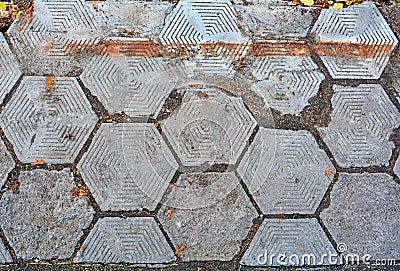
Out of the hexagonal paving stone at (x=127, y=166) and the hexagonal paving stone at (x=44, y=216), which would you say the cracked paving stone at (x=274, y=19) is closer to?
the hexagonal paving stone at (x=127, y=166)

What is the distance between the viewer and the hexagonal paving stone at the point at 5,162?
7.38 ft

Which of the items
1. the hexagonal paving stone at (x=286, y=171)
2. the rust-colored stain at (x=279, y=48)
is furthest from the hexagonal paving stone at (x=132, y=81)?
the hexagonal paving stone at (x=286, y=171)

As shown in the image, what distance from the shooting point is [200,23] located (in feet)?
7.84

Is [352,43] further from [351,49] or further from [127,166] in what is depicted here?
[127,166]

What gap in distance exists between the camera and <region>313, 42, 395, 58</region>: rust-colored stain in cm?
243

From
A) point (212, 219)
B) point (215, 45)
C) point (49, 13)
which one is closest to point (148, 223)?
point (212, 219)

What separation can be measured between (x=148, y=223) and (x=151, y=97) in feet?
2.22

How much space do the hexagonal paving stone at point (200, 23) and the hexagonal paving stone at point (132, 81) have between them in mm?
147

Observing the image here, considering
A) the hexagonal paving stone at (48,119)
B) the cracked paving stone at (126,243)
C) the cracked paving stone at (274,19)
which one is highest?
the cracked paving stone at (274,19)

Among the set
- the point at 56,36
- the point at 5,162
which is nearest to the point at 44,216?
the point at 5,162

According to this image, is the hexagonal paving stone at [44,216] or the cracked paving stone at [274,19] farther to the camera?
the cracked paving stone at [274,19]

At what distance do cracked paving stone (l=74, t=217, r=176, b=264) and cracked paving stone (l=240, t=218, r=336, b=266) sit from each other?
46cm

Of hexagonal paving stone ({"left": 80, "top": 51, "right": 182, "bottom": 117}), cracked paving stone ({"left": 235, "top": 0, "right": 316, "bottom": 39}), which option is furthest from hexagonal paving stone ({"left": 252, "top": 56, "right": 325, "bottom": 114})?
hexagonal paving stone ({"left": 80, "top": 51, "right": 182, "bottom": 117})

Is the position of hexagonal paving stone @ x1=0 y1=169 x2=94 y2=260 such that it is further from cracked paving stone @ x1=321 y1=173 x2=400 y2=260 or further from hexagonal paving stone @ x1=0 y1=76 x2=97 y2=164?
cracked paving stone @ x1=321 y1=173 x2=400 y2=260
